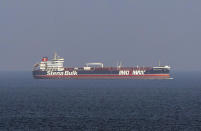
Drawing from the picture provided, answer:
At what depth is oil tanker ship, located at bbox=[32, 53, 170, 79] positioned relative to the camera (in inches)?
7271

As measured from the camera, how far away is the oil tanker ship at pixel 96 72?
18468cm

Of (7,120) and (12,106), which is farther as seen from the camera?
(12,106)

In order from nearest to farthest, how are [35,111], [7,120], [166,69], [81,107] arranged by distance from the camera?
[7,120], [35,111], [81,107], [166,69]

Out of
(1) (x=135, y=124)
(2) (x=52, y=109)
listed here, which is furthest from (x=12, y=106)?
(1) (x=135, y=124)

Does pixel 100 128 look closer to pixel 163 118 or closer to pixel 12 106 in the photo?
pixel 163 118

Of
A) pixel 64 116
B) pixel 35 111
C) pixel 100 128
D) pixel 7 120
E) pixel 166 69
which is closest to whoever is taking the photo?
pixel 100 128

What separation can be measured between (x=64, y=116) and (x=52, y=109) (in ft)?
28.4

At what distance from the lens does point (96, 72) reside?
7377 inches

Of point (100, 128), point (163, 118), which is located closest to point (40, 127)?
point (100, 128)

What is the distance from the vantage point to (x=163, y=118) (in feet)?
191

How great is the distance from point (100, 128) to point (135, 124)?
16.9 ft

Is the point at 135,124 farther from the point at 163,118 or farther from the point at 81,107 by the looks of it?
the point at 81,107

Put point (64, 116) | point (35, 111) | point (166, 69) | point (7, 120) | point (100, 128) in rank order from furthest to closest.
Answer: point (166, 69)
point (35, 111)
point (64, 116)
point (7, 120)
point (100, 128)

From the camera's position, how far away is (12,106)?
241 ft
